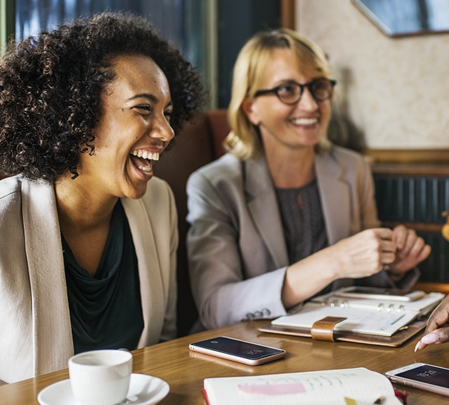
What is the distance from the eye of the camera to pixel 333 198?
2.19 m

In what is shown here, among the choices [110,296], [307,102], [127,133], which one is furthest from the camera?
[307,102]

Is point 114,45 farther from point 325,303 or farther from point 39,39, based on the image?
point 325,303

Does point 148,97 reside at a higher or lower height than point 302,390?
higher

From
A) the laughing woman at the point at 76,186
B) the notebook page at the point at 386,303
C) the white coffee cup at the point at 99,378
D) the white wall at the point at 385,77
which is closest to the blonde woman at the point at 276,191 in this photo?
the notebook page at the point at 386,303

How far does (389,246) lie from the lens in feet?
5.70

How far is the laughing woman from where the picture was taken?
1.40m

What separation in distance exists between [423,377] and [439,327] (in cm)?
27

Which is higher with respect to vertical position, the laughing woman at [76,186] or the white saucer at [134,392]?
the laughing woman at [76,186]

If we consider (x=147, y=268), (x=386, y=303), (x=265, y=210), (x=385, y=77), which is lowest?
(x=386, y=303)

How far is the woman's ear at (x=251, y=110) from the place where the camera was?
224 cm

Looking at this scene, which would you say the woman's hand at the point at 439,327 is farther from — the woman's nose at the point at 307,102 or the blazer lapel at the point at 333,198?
the woman's nose at the point at 307,102

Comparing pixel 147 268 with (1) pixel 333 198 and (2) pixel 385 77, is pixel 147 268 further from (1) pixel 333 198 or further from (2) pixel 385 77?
(2) pixel 385 77

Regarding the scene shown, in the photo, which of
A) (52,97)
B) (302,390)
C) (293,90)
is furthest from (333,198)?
(302,390)

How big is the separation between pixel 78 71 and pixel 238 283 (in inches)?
28.6
